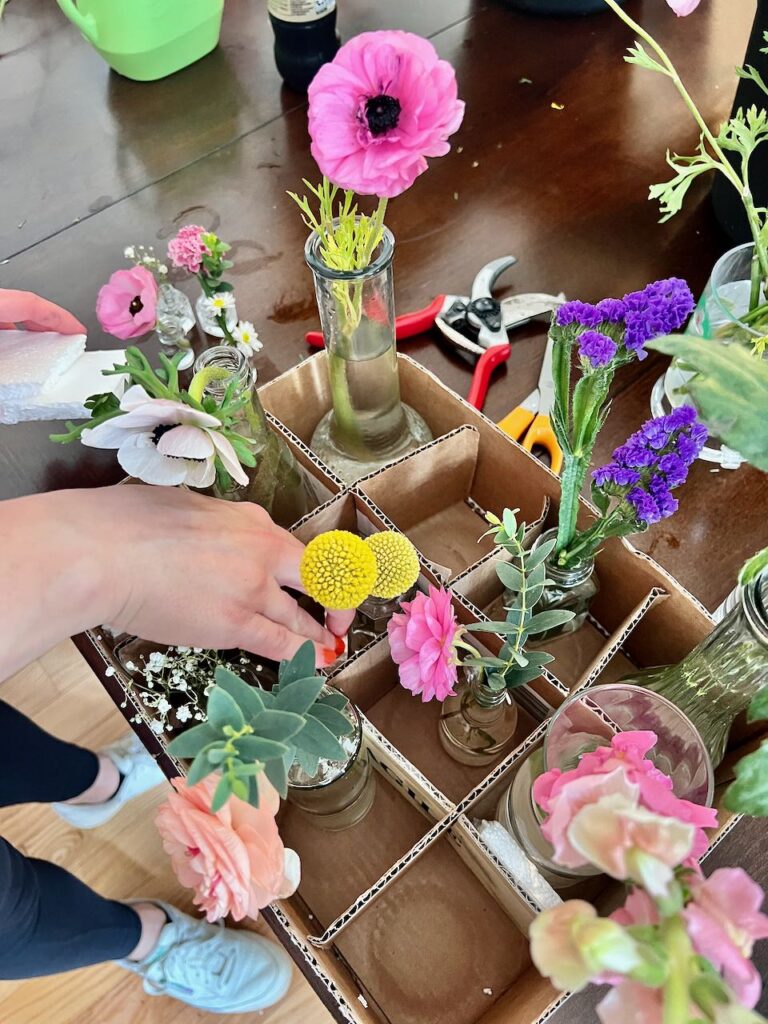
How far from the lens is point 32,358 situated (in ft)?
2.00

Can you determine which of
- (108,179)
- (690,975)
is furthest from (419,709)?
(108,179)

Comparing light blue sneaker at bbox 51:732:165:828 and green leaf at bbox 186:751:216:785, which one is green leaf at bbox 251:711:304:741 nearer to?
green leaf at bbox 186:751:216:785

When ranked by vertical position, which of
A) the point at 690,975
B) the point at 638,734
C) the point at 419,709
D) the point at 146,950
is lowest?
the point at 146,950

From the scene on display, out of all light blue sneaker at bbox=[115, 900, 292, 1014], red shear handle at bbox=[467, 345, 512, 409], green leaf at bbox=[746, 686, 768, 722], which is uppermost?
green leaf at bbox=[746, 686, 768, 722]

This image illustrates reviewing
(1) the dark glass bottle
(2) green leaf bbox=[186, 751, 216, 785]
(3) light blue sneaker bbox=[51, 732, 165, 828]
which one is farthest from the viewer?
(3) light blue sneaker bbox=[51, 732, 165, 828]

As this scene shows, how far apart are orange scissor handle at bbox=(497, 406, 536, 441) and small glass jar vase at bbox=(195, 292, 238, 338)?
0.86ft

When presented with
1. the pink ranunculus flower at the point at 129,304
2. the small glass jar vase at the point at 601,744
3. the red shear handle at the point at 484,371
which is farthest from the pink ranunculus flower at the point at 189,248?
the small glass jar vase at the point at 601,744

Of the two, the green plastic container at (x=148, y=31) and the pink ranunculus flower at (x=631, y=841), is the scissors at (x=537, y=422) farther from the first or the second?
the green plastic container at (x=148, y=31)

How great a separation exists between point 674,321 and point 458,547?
1.05 feet

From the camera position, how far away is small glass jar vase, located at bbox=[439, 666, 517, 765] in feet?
1.65

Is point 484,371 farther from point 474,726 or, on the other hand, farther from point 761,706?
point 761,706

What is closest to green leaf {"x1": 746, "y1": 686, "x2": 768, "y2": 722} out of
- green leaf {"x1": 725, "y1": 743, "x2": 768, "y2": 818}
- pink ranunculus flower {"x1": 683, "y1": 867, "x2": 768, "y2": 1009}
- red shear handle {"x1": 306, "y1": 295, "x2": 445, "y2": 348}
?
green leaf {"x1": 725, "y1": 743, "x2": 768, "y2": 818}

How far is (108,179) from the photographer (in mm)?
836

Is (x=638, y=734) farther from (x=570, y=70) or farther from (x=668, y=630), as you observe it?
(x=570, y=70)
